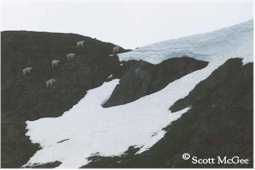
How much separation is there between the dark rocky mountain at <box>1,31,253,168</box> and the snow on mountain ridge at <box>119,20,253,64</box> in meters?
1.10

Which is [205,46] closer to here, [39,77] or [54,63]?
[54,63]

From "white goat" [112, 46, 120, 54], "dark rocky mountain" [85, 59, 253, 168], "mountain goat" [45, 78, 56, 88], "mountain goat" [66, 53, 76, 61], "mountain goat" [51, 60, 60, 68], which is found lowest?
"dark rocky mountain" [85, 59, 253, 168]

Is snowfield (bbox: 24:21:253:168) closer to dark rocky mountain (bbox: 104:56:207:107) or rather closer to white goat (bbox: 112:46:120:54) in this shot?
dark rocky mountain (bbox: 104:56:207:107)

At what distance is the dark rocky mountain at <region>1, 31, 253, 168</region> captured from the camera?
39.7 m

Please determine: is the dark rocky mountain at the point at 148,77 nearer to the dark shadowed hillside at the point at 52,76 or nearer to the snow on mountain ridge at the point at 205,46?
the dark shadowed hillside at the point at 52,76

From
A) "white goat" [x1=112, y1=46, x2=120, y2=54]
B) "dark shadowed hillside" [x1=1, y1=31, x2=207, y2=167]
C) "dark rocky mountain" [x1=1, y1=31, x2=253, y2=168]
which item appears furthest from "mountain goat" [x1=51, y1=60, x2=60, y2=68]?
"white goat" [x1=112, y1=46, x2=120, y2=54]

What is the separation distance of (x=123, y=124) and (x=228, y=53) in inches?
515

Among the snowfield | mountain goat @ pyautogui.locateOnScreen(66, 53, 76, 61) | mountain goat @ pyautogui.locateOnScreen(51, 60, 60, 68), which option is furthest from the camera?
mountain goat @ pyautogui.locateOnScreen(66, 53, 76, 61)

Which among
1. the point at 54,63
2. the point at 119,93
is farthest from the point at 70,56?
the point at 119,93

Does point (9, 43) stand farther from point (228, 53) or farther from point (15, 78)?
point (228, 53)

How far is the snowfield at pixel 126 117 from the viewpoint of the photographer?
149 ft

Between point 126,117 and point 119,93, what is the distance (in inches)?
253

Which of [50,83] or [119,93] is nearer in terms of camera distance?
[119,93]

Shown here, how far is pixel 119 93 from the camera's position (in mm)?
56156
